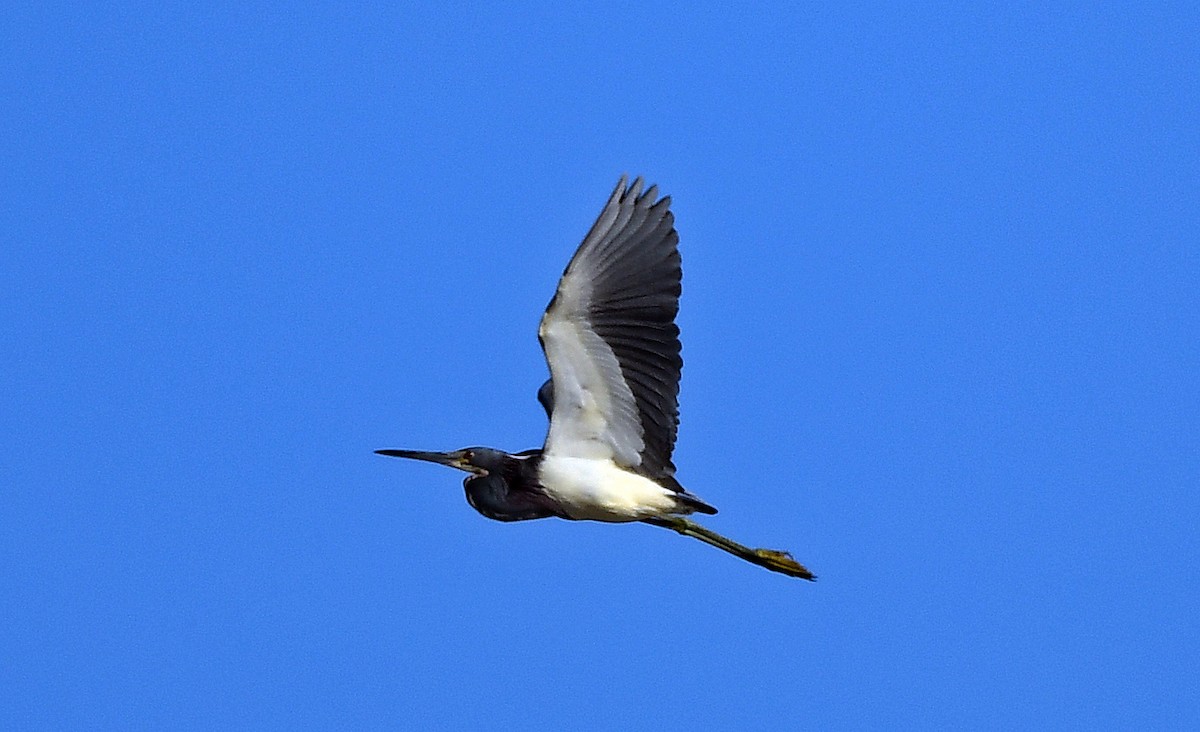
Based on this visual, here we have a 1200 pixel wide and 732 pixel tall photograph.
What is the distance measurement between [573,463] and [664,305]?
37.4 inches

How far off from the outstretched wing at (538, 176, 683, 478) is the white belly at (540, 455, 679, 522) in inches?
7.1

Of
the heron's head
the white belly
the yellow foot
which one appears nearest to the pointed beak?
the heron's head

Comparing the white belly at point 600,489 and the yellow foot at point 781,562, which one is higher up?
the yellow foot at point 781,562

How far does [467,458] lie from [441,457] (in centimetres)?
19

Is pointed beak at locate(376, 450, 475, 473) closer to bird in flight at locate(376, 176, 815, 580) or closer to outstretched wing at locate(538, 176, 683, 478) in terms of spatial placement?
bird in flight at locate(376, 176, 815, 580)

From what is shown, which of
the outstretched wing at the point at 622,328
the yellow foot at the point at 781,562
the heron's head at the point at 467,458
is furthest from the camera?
the yellow foot at the point at 781,562

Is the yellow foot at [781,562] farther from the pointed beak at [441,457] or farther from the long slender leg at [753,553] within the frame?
the pointed beak at [441,457]

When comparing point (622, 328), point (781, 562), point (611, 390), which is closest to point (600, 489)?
point (611, 390)

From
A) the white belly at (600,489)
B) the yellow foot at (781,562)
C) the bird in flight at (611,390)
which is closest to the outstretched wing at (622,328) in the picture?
the bird in flight at (611,390)

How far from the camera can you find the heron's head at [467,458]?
1130 centimetres

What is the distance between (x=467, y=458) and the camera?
37.4 feet

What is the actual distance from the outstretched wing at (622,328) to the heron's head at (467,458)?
0.51 meters

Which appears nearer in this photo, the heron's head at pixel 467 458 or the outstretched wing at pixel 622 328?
the outstretched wing at pixel 622 328

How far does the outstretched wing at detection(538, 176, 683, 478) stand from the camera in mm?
10695
